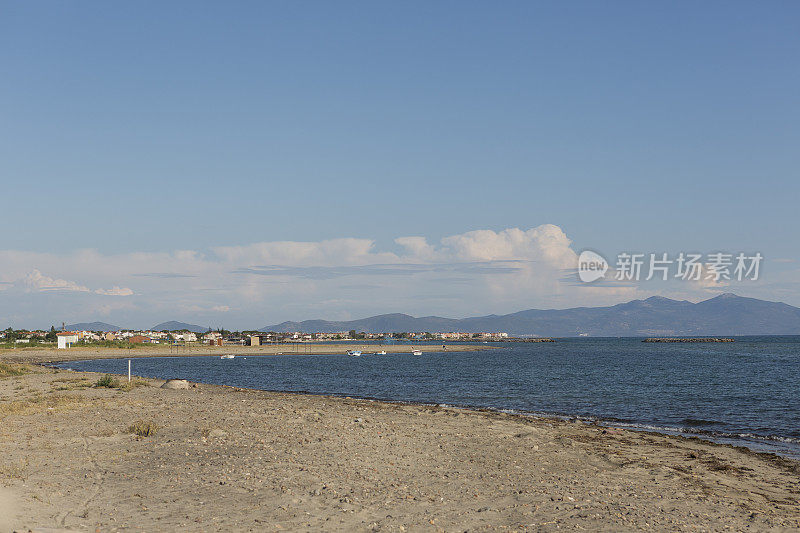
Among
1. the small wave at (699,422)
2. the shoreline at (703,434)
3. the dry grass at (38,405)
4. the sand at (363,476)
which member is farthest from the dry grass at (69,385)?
the small wave at (699,422)

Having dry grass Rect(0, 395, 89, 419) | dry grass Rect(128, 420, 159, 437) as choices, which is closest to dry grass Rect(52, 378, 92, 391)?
dry grass Rect(0, 395, 89, 419)

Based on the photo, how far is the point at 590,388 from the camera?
5819 cm

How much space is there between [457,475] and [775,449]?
17.0m

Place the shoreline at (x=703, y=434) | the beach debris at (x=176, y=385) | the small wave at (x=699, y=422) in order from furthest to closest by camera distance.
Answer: the beach debris at (x=176, y=385) < the small wave at (x=699, y=422) < the shoreline at (x=703, y=434)

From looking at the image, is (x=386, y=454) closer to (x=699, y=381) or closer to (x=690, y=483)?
(x=690, y=483)

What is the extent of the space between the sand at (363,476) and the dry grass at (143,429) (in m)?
0.37

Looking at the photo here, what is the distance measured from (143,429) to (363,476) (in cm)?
1052

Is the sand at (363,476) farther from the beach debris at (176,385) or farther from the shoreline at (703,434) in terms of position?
the beach debris at (176,385)

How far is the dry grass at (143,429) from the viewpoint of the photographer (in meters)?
23.1

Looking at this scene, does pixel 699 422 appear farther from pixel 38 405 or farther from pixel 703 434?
pixel 38 405

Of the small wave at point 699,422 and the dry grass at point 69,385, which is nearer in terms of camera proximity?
the small wave at point 699,422

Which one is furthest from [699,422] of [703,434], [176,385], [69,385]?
[69,385]

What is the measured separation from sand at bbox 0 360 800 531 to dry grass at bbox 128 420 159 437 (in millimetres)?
372

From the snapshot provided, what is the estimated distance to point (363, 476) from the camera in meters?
17.5
